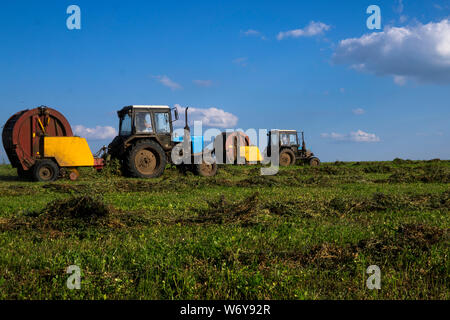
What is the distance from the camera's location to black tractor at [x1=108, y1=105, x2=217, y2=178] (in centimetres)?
1703

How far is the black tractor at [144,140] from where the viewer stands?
17031 millimetres

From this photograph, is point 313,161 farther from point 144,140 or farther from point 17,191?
point 17,191

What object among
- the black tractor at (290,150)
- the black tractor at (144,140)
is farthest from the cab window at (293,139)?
the black tractor at (144,140)

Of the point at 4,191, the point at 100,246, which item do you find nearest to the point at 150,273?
the point at 100,246

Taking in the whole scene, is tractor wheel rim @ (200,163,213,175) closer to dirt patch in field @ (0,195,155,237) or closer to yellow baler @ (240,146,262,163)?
yellow baler @ (240,146,262,163)

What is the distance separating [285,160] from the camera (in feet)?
97.5

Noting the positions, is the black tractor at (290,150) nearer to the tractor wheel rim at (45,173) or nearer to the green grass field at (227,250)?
the tractor wheel rim at (45,173)

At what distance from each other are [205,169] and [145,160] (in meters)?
3.01

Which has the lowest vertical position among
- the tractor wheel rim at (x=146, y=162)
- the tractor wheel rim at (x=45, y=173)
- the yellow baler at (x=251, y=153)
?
the tractor wheel rim at (x=45, y=173)

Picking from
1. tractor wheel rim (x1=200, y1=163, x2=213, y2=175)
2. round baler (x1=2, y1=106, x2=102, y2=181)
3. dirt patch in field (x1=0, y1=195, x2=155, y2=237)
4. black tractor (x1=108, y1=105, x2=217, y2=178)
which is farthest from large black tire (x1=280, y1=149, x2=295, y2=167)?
dirt patch in field (x1=0, y1=195, x2=155, y2=237)

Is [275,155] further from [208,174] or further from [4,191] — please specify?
[4,191]

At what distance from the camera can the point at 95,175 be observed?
17141 mm

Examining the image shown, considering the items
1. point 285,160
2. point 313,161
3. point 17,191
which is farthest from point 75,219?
point 313,161
